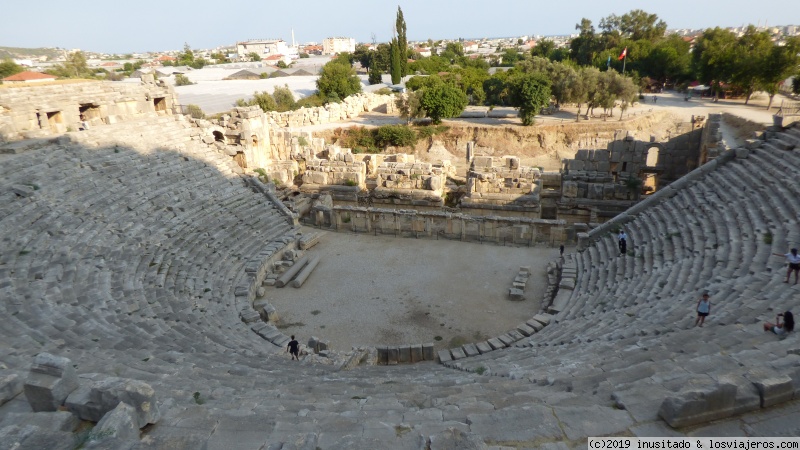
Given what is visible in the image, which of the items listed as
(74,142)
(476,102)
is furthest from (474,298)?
(476,102)

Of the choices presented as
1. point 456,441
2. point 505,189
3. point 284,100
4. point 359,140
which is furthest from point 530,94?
point 456,441

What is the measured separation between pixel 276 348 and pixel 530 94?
27565 mm

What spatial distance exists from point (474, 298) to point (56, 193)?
11.0m

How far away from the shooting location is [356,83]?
46562mm

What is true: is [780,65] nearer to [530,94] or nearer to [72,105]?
[530,94]

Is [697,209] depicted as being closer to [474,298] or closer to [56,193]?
[474,298]

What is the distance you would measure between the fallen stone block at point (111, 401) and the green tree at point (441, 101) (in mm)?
31435

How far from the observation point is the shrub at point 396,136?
33188mm

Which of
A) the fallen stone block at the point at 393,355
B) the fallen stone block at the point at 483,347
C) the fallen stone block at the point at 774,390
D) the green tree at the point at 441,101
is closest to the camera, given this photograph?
the fallen stone block at the point at 774,390

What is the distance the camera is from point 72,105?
1634 cm

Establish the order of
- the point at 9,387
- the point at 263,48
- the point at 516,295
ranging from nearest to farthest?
the point at 9,387, the point at 516,295, the point at 263,48

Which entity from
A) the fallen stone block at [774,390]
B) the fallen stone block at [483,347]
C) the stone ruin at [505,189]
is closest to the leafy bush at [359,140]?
the stone ruin at [505,189]

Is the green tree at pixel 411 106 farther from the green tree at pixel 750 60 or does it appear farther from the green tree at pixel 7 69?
the green tree at pixel 7 69

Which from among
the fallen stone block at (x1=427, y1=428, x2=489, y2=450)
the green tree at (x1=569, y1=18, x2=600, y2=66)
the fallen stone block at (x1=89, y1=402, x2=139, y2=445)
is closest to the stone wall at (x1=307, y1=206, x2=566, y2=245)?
the fallen stone block at (x1=427, y1=428, x2=489, y2=450)
